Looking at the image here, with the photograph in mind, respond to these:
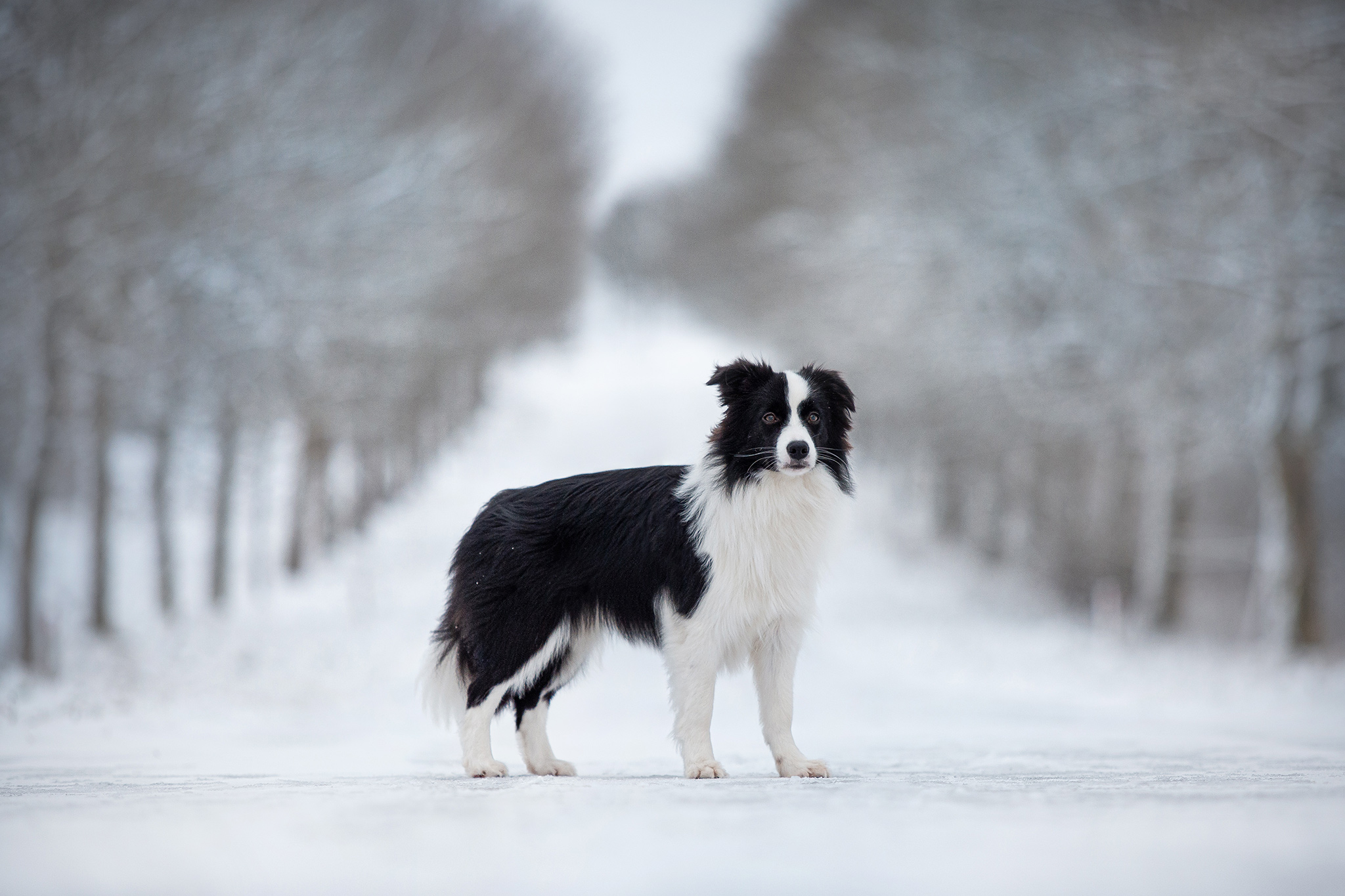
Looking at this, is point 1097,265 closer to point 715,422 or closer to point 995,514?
point 715,422

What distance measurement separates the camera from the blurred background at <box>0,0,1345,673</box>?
12.3m

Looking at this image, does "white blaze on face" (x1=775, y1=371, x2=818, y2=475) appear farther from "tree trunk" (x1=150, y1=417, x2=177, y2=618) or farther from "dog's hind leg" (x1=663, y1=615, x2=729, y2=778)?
"tree trunk" (x1=150, y1=417, x2=177, y2=618)

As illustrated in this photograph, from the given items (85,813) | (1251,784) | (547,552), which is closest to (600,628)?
(547,552)

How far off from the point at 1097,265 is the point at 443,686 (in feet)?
37.2

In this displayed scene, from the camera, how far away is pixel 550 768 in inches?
204

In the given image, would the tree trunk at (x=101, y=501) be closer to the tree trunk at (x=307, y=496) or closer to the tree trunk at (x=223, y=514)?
the tree trunk at (x=223, y=514)

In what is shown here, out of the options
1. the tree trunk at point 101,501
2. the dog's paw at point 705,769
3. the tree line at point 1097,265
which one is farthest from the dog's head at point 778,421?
the tree trunk at point 101,501

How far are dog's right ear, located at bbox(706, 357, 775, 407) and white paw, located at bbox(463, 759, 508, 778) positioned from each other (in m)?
1.76

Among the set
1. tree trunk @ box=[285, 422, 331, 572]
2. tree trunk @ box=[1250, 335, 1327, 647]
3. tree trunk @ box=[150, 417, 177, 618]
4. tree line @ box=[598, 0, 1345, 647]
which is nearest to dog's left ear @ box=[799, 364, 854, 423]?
tree line @ box=[598, 0, 1345, 647]

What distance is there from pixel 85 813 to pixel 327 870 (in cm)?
117

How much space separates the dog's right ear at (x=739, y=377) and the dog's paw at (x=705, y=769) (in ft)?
4.68

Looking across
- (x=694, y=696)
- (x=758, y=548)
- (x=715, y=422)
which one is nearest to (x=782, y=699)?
(x=694, y=696)

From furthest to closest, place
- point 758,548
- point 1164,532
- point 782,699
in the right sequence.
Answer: point 1164,532
point 782,699
point 758,548

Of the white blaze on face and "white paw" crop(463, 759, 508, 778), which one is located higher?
the white blaze on face
